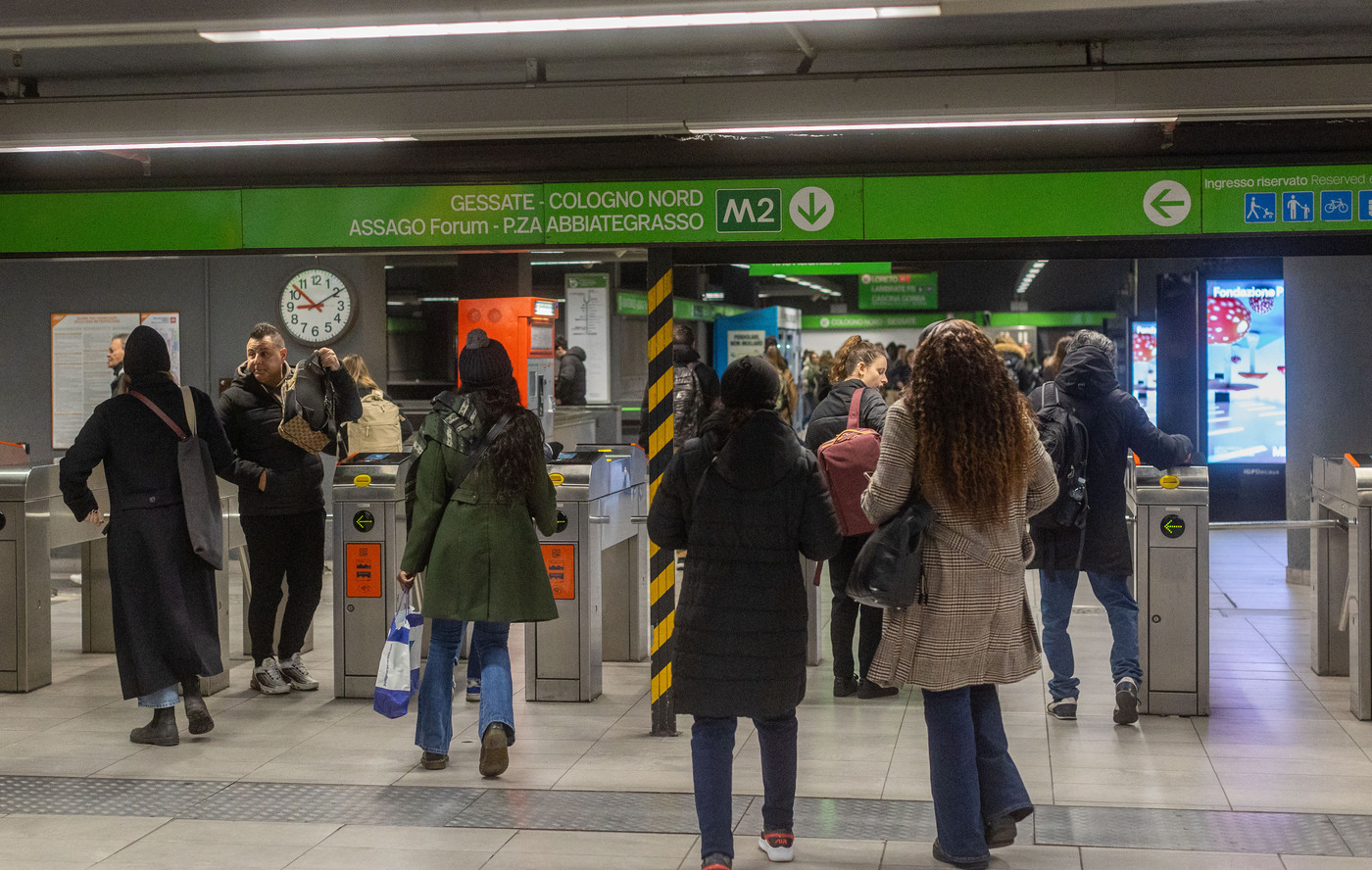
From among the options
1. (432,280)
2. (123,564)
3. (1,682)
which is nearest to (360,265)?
(432,280)

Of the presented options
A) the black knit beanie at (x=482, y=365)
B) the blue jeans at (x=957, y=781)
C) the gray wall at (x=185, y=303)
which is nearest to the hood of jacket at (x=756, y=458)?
the blue jeans at (x=957, y=781)

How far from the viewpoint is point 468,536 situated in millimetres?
4895

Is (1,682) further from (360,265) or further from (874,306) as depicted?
(874,306)

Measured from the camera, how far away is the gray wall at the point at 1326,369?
919 cm

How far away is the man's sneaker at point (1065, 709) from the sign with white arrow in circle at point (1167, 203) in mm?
2106

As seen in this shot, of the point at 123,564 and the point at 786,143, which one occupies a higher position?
the point at 786,143

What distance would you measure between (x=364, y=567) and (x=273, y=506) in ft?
1.68

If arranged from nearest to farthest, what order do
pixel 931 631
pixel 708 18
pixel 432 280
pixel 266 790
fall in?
1. pixel 708 18
2. pixel 931 631
3. pixel 266 790
4. pixel 432 280

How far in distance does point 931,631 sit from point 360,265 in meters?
8.18

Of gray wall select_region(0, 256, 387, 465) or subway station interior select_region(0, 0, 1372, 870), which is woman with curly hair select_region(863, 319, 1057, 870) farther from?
gray wall select_region(0, 256, 387, 465)

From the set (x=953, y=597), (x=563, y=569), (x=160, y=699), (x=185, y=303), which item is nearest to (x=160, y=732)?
(x=160, y=699)

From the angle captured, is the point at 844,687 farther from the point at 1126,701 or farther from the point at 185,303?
the point at 185,303

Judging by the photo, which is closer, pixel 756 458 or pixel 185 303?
pixel 756 458

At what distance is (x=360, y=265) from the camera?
1104 centimetres
